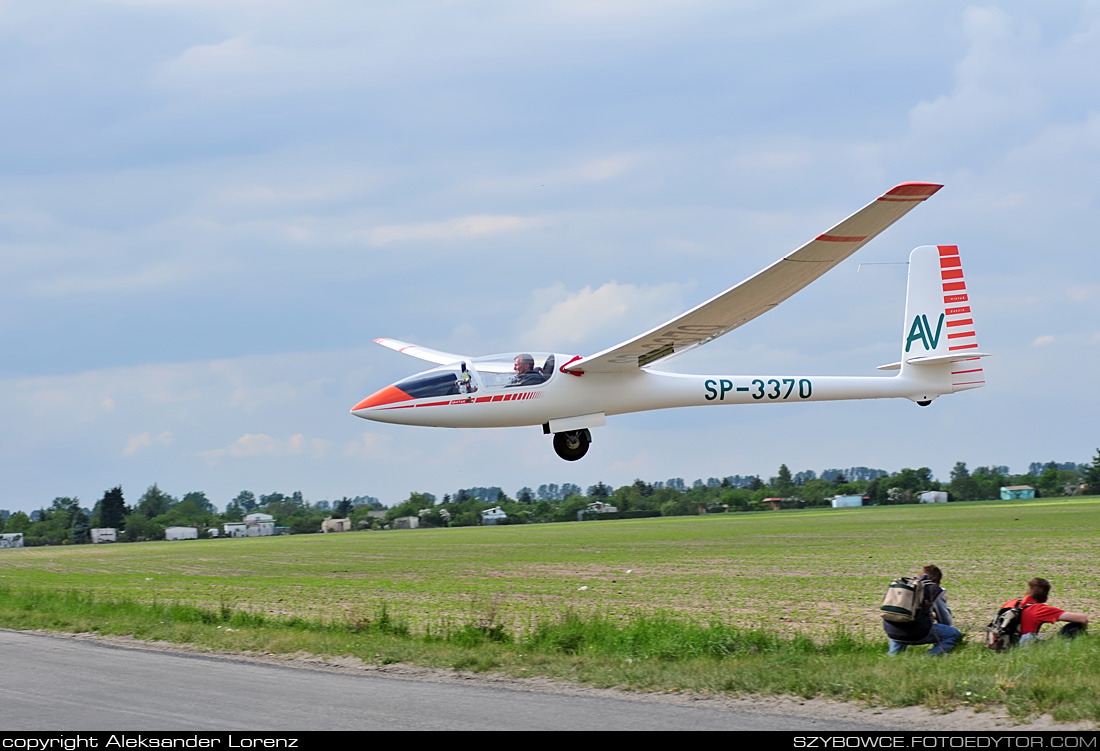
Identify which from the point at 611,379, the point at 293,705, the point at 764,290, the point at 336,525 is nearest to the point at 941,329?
the point at 764,290

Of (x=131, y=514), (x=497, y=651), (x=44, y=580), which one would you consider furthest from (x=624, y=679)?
(x=131, y=514)

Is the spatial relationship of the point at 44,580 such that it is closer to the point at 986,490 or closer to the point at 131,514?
the point at 131,514

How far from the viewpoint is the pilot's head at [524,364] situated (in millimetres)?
11328

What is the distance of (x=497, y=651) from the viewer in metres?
17.2

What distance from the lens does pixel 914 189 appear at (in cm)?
1094

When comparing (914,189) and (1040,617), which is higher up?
(914,189)

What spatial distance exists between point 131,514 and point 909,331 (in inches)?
5193

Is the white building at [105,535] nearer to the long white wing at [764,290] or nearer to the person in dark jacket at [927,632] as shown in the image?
the person in dark jacket at [927,632]

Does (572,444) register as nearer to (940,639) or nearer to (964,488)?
(940,639)

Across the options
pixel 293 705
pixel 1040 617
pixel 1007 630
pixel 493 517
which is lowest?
pixel 493 517

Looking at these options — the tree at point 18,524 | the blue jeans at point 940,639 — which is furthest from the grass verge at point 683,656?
the tree at point 18,524

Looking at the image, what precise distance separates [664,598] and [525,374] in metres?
→ 20.0

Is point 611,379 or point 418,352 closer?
point 611,379

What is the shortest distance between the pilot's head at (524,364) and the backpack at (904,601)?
630 cm
